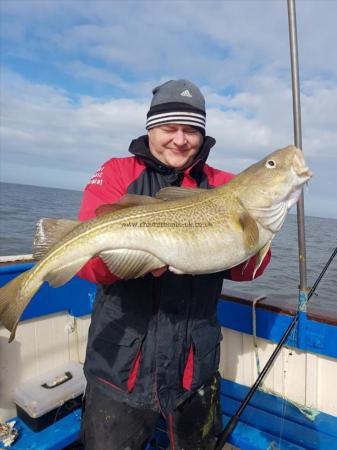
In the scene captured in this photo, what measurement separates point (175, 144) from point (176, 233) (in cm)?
89

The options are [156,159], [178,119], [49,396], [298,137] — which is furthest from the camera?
[49,396]

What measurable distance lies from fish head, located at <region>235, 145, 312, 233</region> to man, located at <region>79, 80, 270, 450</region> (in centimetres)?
57

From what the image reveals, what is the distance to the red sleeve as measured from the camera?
2.83 meters

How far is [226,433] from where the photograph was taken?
351cm

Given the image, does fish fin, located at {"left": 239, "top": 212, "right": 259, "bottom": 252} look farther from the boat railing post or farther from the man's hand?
the boat railing post

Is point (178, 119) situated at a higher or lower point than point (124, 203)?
higher

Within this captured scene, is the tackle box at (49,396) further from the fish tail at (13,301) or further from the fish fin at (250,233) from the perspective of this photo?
the fish fin at (250,233)

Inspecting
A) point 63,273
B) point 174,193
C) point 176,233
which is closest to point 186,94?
point 174,193

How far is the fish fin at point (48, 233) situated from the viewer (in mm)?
2736

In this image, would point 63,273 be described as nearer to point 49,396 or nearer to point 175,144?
point 175,144

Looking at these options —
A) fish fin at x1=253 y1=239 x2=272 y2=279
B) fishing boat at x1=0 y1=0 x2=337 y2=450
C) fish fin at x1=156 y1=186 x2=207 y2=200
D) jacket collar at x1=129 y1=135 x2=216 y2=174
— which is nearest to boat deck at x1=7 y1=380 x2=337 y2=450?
fishing boat at x1=0 y1=0 x2=337 y2=450

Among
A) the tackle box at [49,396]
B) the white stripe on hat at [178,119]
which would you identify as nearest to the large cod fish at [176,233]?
the white stripe on hat at [178,119]

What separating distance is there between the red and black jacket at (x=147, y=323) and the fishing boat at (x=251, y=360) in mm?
942

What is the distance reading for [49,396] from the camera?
170 inches
